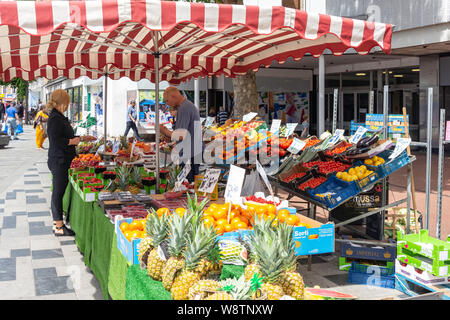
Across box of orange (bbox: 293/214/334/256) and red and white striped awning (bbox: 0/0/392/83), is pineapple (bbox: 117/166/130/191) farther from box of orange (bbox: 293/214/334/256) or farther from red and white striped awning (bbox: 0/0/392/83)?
box of orange (bbox: 293/214/334/256)

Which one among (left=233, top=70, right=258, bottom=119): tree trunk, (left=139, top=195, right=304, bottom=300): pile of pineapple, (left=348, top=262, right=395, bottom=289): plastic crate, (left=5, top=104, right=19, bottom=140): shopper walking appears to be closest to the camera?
(left=139, top=195, right=304, bottom=300): pile of pineapple

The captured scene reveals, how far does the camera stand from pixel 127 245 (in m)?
3.30

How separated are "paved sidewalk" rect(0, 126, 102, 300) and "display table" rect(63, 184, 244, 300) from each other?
0.19 meters

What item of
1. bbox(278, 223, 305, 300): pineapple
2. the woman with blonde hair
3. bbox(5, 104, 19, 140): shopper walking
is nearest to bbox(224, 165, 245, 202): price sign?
bbox(278, 223, 305, 300): pineapple

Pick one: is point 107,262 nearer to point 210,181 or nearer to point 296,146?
point 210,181

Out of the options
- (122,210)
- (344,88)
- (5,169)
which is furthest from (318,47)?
(344,88)

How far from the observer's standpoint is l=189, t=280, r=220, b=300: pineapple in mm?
2268

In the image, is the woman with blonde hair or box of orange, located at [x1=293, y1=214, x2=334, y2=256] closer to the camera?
box of orange, located at [x1=293, y1=214, x2=334, y2=256]

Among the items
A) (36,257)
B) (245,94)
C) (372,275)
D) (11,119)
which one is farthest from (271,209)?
(11,119)

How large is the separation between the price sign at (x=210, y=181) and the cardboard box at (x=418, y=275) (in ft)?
6.25

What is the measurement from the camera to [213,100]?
25469 mm

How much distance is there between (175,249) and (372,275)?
112 inches

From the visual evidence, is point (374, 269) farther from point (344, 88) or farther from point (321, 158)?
point (344, 88)

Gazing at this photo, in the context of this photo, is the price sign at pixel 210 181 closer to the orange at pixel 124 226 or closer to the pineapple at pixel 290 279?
the orange at pixel 124 226
